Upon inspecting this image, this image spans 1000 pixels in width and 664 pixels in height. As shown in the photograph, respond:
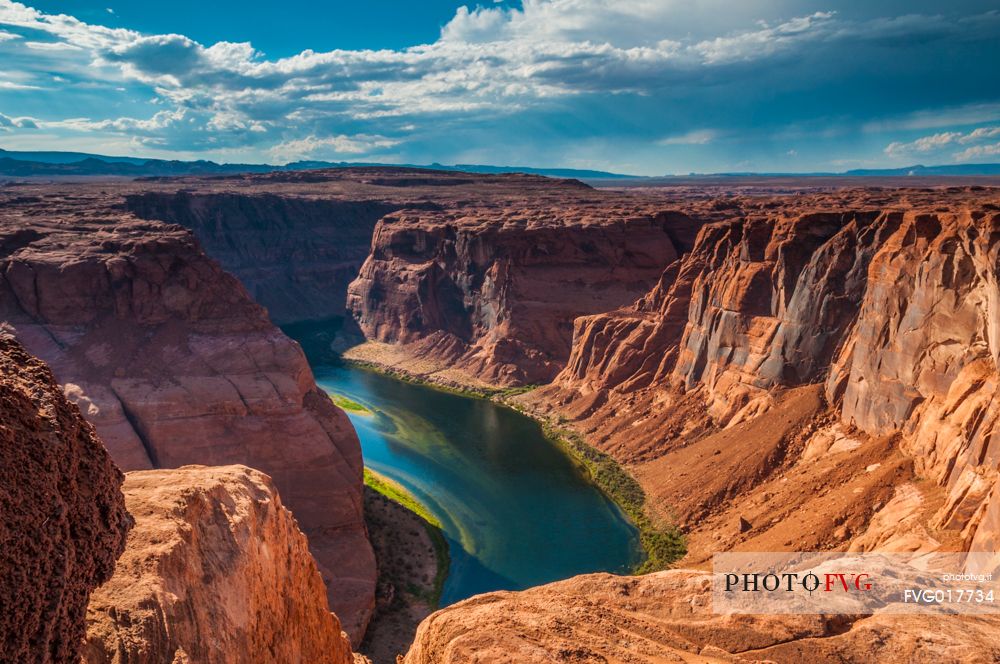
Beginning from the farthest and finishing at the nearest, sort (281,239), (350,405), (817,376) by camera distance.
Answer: (281,239)
(350,405)
(817,376)

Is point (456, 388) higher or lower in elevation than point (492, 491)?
higher

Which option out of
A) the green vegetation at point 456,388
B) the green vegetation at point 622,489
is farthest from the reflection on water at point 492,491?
the green vegetation at point 456,388

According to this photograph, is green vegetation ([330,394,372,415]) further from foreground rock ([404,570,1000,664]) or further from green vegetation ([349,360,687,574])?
foreground rock ([404,570,1000,664])

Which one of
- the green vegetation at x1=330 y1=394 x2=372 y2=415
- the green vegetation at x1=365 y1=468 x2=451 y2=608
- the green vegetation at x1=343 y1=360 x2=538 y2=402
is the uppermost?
the green vegetation at x1=343 y1=360 x2=538 y2=402

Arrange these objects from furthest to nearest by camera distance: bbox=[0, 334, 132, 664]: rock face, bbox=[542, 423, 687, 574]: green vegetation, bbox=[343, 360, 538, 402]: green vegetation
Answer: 1. bbox=[343, 360, 538, 402]: green vegetation
2. bbox=[542, 423, 687, 574]: green vegetation
3. bbox=[0, 334, 132, 664]: rock face

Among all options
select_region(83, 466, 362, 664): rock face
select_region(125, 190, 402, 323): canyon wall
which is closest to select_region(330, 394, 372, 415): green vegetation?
select_region(125, 190, 402, 323): canyon wall

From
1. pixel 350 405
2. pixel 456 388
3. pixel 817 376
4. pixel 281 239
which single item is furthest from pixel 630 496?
pixel 281 239

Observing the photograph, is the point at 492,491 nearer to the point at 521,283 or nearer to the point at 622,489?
the point at 622,489

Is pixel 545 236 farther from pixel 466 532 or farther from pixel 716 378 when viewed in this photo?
pixel 466 532
